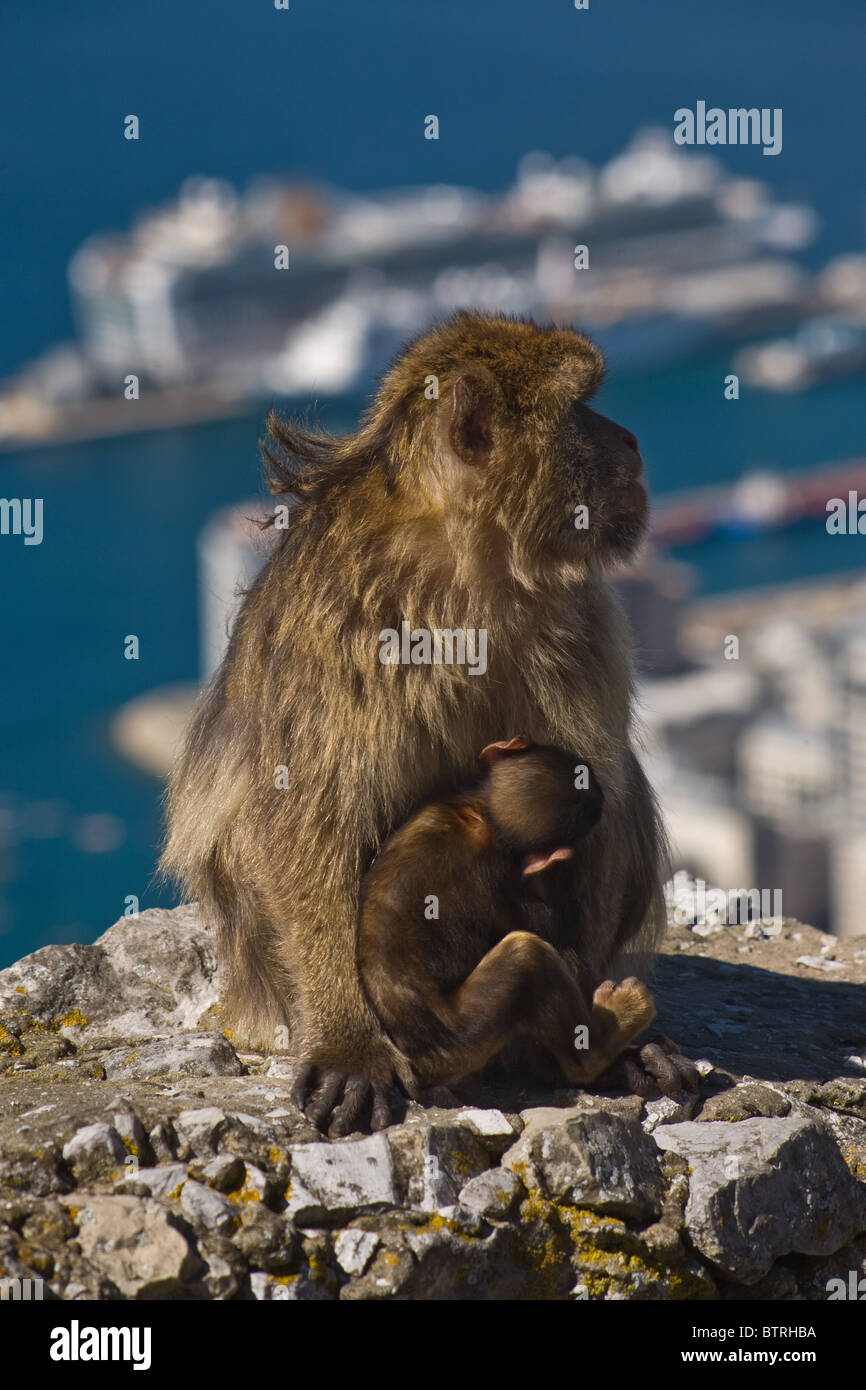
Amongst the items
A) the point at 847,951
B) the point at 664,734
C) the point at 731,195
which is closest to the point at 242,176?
the point at 731,195

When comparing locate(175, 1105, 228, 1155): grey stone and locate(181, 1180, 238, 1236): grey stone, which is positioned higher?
locate(175, 1105, 228, 1155): grey stone

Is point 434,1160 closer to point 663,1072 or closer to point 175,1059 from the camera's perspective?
point 663,1072

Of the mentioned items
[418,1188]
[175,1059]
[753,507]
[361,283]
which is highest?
[361,283]

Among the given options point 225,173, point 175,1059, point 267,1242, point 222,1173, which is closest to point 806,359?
point 225,173

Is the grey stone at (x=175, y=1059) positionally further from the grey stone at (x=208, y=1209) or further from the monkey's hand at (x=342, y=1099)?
the grey stone at (x=208, y=1209)

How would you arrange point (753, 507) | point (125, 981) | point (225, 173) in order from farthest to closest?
1. point (225, 173)
2. point (753, 507)
3. point (125, 981)

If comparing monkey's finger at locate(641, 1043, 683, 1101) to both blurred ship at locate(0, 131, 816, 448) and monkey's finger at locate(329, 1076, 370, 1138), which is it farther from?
blurred ship at locate(0, 131, 816, 448)

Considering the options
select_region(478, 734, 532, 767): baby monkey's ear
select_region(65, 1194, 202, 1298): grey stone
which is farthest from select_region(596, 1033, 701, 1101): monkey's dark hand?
select_region(65, 1194, 202, 1298): grey stone
